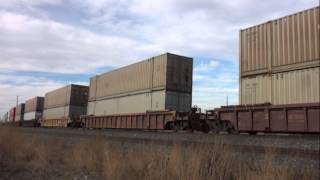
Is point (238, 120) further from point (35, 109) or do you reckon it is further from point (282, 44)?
point (35, 109)

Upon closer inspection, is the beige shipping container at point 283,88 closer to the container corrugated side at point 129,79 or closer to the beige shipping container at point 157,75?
the beige shipping container at point 157,75

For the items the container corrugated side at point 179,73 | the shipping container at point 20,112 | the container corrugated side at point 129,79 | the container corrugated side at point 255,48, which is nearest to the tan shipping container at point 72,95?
the container corrugated side at point 129,79

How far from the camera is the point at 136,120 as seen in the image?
82.9 feet

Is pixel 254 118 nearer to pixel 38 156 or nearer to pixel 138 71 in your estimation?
pixel 38 156

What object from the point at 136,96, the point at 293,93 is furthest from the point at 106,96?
the point at 293,93

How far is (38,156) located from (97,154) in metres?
1.95

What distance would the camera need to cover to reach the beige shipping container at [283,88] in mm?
14852

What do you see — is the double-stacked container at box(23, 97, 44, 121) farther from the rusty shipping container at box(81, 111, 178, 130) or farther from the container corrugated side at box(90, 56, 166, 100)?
the rusty shipping container at box(81, 111, 178, 130)

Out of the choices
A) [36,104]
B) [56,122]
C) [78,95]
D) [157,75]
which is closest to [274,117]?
[157,75]

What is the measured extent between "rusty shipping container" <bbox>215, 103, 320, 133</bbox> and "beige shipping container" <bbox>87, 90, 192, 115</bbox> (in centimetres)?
557

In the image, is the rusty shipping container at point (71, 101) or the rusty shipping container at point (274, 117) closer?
the rusty shipping container at point (274, 117)

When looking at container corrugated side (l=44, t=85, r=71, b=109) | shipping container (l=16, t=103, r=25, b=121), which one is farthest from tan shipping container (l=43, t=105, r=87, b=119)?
shipping container (l=16, t=103, r=25, b=121)

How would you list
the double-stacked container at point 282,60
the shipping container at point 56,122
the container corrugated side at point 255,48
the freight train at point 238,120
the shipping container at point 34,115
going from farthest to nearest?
1. the shipping container at point 34,115
2. the shipping container at point 56,122
3. the container corrugated side at point 255,48
4. the double-stacked container at point 282,60
5. the freight train at point 238,120

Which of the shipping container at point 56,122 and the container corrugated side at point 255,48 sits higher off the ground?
the container corrugated side at point 255,48
